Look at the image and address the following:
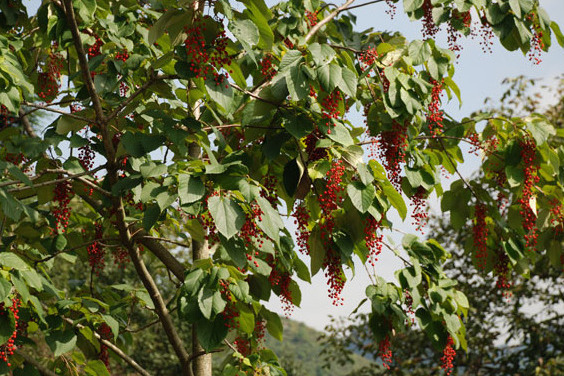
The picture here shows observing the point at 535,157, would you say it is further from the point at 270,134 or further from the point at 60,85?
the point at 60,85

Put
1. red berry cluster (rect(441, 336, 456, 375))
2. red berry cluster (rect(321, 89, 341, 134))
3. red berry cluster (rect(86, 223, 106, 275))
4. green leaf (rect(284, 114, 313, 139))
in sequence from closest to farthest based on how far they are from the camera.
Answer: green leaf (rect(284, 114, 313, 139)) → red berry cluster (rect(321, 89, 341, 134)) → red berry cluster (rect(441, 336, 456, 375)) → red berry cluster (rect(86, 223, 106, 275))

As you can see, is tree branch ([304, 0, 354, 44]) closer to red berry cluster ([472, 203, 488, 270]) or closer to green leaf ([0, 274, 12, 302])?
red berry cluster ([472, 203, 488, 270])

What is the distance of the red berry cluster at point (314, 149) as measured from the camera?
2.66 metres

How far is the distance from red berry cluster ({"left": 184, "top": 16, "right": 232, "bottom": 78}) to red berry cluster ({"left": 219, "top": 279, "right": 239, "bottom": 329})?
82 cm

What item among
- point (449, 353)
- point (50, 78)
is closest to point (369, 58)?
point (449, 353)

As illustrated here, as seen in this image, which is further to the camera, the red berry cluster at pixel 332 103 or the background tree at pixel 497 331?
the background tree at pixel 497 331

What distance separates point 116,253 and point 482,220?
2138 mm

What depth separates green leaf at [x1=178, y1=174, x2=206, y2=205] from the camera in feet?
7.15

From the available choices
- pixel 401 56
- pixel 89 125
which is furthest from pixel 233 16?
pixel 89 125

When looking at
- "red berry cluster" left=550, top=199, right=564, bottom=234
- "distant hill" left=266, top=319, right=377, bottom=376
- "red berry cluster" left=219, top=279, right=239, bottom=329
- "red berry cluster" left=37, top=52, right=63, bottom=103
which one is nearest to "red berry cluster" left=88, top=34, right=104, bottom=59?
"red berry cluster" left=37, top=52, right=63, bottom=103

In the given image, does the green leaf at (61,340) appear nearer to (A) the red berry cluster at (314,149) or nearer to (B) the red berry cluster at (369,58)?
(A) the red berry cluster at (314,149)

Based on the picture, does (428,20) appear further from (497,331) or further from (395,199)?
(497,331)

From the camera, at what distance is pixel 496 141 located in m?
3.57

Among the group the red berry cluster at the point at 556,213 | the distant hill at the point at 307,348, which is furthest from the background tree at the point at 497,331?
the distant hill at the point at 307,348
